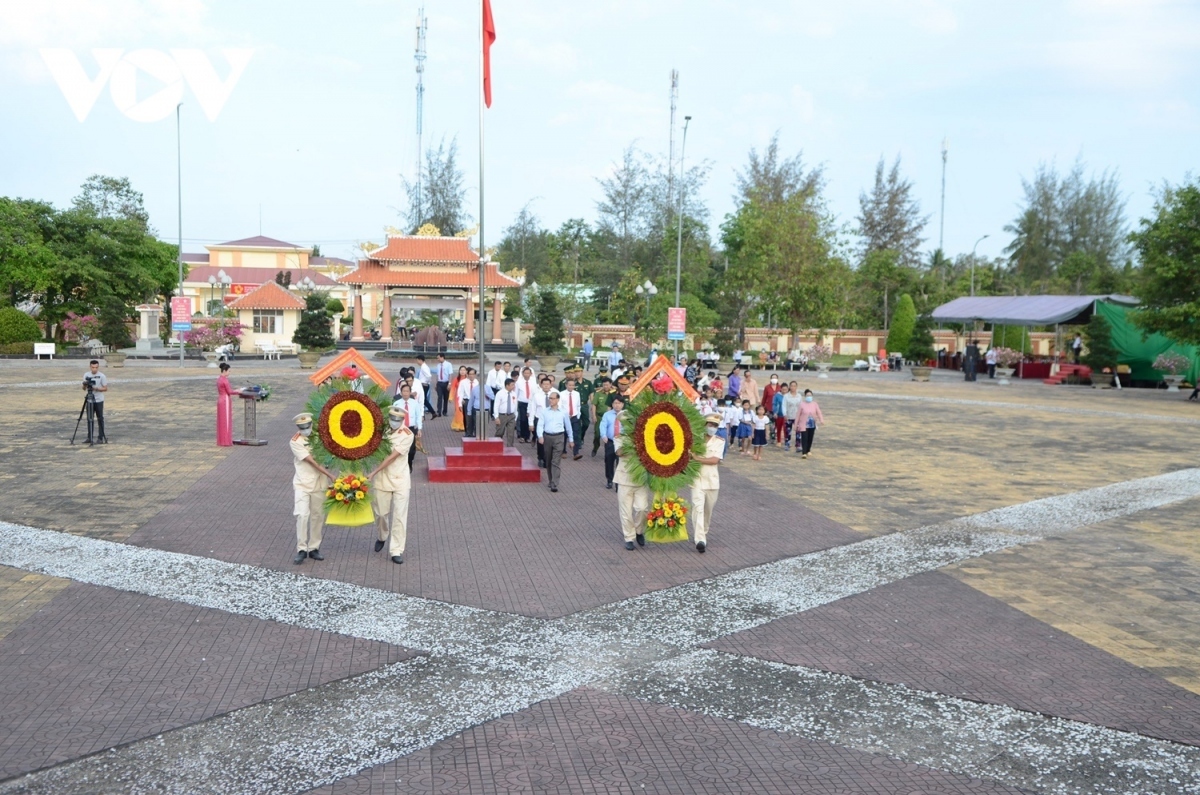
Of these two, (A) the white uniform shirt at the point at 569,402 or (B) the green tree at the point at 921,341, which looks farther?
(B) the green tree at the point at 921,341

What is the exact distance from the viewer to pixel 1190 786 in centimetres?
590

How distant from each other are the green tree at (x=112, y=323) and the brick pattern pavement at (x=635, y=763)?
4840 cm

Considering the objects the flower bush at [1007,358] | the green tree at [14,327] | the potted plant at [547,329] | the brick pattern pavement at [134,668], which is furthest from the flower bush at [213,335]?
the brick pattern pavement at [134,668]

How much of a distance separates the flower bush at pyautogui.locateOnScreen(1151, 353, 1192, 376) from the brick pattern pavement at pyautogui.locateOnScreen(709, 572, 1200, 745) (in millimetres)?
34184

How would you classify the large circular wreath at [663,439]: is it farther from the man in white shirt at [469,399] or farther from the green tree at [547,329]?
the green tree at [547,329]

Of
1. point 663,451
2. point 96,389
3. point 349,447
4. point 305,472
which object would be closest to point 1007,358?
point 96,389

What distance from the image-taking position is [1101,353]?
40406 mm

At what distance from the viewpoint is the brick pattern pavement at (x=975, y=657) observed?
7.07 meters

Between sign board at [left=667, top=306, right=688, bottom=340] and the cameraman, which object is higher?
sign board at [left=667, top=306, right=688, bottom=340]

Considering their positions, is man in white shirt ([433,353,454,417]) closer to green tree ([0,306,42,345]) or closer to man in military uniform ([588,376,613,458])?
man in military uniform ([588,376,613,458])

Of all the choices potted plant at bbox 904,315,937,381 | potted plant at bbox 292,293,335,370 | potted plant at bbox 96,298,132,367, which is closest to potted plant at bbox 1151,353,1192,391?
potted plant at bbox 904,315,937,381

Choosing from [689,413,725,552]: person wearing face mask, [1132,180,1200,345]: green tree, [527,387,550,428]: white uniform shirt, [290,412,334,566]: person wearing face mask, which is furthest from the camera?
[1132,180,1200,345]: green tree

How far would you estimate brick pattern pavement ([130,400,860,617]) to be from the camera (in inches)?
383

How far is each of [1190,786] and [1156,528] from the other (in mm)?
8160
